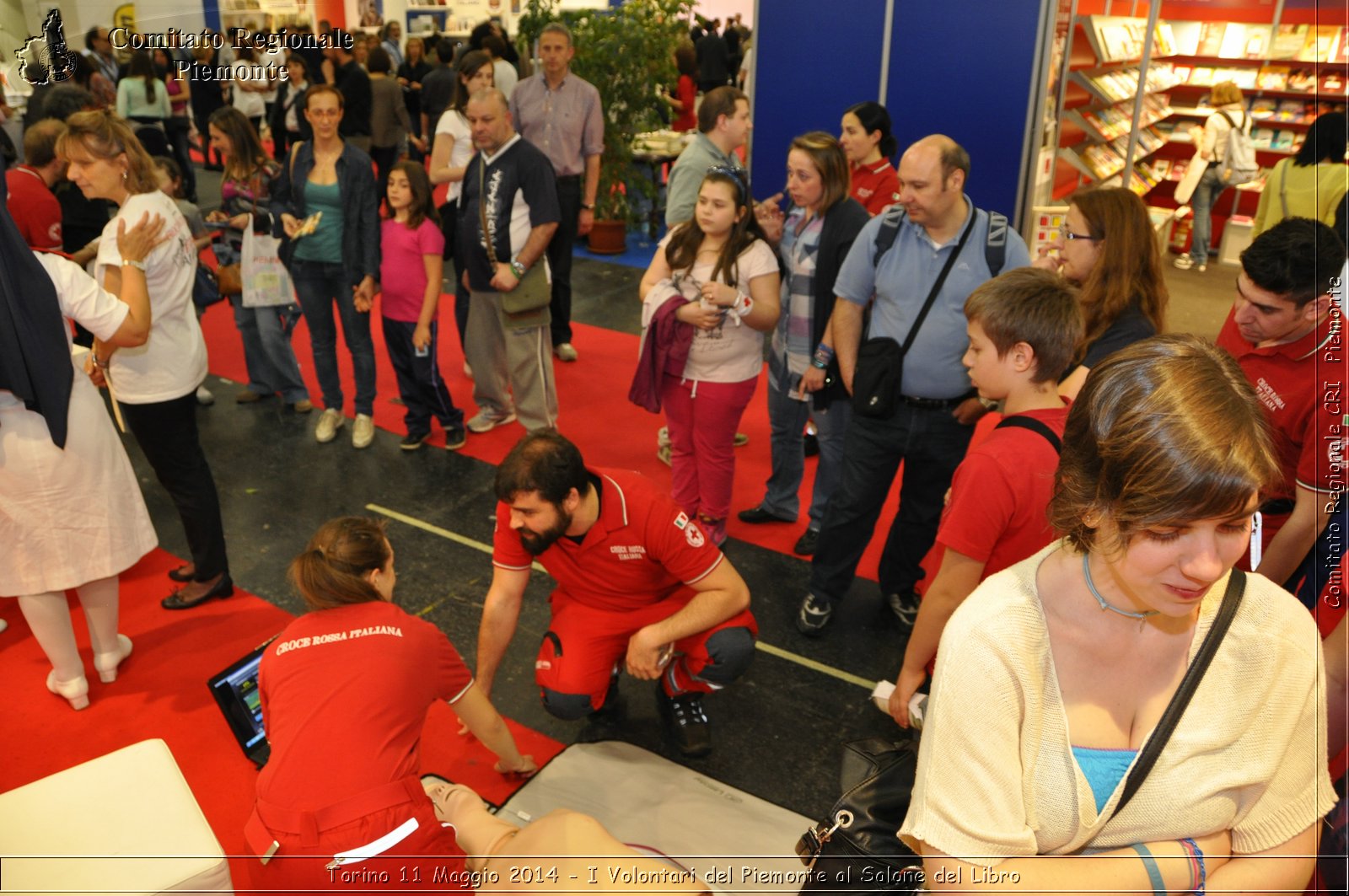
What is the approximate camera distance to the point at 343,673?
1991 mm

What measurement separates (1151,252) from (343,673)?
2414 mm

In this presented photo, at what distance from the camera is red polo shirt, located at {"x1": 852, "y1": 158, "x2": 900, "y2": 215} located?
4.35m

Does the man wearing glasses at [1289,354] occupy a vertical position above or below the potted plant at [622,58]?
below

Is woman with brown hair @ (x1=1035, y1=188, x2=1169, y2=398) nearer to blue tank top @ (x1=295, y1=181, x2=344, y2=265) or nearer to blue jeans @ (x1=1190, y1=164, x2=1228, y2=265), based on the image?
blue tank top @ (x1=295, y1=181, x2=344, y2=265)

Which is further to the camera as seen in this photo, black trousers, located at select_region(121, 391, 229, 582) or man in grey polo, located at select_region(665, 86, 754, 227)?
man in grey polo, located at select_region(665, 86, 754, 227)

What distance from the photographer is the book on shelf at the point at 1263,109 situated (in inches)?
316

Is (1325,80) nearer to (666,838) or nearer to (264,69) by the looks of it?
(666,838)

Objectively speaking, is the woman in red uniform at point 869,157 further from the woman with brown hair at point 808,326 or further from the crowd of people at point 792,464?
the woman with brown hair at point 808,326

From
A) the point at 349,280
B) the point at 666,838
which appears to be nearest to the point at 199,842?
the point at 666,838

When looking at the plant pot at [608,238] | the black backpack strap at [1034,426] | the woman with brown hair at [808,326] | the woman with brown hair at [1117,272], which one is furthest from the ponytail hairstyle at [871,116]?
the plant pot at [608,238]

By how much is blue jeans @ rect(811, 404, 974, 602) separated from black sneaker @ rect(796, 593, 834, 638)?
3 cm

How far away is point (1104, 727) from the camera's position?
1.20 m

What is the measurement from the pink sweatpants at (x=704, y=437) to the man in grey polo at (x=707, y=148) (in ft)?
3.16

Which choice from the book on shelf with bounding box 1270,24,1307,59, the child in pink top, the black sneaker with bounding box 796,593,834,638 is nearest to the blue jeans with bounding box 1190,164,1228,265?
the book on shelf with bounding box 1270,24,1307,59
